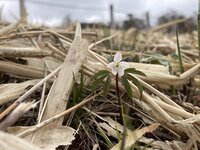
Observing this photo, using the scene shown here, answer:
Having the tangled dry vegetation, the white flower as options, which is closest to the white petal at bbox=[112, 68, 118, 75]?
the white flower

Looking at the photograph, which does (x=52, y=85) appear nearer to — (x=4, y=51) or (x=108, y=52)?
(x=4, y=51)

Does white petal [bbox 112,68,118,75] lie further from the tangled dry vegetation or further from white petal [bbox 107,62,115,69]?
the tangled dry vegetation

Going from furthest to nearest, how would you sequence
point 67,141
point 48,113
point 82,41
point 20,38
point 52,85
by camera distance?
point 20,38 → point 82,41 → point 52,85 → point 48,113 → point 67,141

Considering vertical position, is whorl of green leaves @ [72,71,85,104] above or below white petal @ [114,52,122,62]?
below

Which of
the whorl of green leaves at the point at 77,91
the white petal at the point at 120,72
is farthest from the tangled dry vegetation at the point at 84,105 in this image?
the white petal at the point at 120,72

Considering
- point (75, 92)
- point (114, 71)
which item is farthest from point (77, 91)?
point (114, 71)

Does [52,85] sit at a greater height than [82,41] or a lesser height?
lesser

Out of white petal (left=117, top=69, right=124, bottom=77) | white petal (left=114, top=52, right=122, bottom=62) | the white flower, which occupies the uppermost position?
white petal (left=114, top=52, right=122, bottom=62)

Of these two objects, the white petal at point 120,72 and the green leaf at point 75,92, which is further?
the green leaf at point 75,92

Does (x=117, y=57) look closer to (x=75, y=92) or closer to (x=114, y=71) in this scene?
(x=114, y=71)

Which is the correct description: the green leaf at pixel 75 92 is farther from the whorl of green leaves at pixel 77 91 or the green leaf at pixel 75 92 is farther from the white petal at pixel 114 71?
the white petal at pixel 114 71

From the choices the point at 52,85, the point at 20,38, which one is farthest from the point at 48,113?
the point at 20,38
